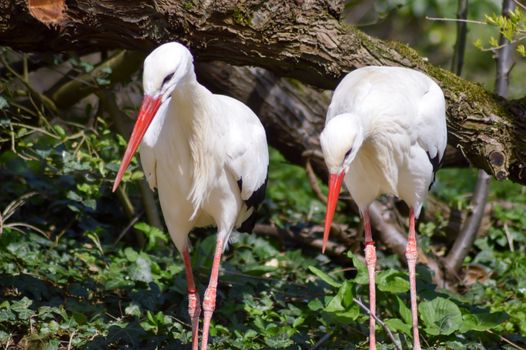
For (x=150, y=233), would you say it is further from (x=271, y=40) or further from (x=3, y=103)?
(x=271, y=40)

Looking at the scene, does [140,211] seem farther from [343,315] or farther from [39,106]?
[343,315]

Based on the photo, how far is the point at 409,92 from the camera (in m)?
5.46

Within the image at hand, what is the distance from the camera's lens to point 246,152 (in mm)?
5270

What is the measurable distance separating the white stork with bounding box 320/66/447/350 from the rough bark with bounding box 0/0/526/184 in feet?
0.70

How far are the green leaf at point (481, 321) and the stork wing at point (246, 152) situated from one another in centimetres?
155

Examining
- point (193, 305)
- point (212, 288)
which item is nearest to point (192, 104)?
point (212, 288)

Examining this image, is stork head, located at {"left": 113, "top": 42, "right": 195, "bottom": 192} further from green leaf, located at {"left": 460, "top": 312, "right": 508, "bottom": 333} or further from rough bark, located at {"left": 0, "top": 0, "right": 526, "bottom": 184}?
green leaf, located at {"left": 460, "top": 312, "right": 508, "bottom": 333}

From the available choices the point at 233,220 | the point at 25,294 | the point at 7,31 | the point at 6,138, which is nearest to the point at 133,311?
the point at 25,294

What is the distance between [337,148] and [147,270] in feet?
7.45

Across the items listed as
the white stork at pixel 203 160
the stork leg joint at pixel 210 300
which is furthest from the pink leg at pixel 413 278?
the stork leg joint at pixel 210 300

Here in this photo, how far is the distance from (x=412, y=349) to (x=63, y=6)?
2989 millimetres

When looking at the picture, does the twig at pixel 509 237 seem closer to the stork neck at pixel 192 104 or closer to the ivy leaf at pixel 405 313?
the ivy leaf at pixel 405 313

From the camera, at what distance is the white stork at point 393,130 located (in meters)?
5.32

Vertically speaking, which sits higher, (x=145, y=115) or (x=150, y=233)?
(x=145, y=115)
